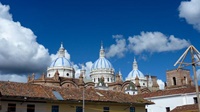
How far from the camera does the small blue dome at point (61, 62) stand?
9412cm

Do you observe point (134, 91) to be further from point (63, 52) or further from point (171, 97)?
point (171, 97)

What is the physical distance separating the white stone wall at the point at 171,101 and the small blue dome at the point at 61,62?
50.4 metres

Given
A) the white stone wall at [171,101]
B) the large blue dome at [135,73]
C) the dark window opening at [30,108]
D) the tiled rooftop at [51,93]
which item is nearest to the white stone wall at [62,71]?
the large blue dome at [135,73]

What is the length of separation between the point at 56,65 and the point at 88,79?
1644cm

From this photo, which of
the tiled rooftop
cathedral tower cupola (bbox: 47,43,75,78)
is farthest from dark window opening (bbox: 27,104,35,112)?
cathedral tower cupola (bbox: 47,43,75,78)

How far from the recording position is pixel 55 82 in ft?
245

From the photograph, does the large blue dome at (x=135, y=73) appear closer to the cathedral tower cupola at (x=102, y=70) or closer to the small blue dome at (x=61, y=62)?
the cathedral tower cupola at (x=102, y=70)

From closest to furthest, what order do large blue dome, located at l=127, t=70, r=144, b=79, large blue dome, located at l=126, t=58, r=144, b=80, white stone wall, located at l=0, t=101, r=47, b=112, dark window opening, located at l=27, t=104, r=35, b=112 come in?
white stone wall, located at l=0, t=101, r=47, b=112 < dark window opening, located at l=27, t=104, r=35, b=112 < large blue dome, located at l=126, t=58, r=144, b=80 < large blue dome, located at l=127, t=70, r=144, b=79

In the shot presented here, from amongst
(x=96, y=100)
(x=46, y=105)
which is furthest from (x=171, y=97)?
(x=46, y=105)

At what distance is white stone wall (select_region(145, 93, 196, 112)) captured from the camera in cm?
4362

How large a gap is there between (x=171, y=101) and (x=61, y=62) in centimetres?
5490

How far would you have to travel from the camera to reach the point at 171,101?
45375 millimetres

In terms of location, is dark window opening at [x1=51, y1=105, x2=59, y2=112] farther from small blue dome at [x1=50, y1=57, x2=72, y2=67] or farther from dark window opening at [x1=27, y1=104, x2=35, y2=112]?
small blue dome at [x1=50, y1=57, x2=72, y2=67]

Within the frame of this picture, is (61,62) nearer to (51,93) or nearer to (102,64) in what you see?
(102,64)
